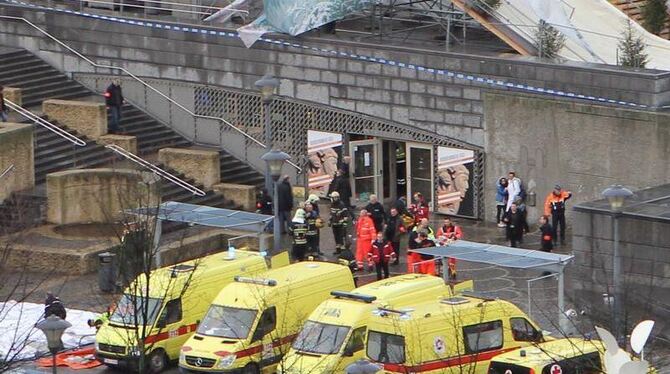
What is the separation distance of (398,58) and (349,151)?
2.67 meters

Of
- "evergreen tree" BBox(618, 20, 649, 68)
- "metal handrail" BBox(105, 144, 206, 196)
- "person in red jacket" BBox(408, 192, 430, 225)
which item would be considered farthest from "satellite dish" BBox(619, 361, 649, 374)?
"metal handrail" BBox(105, 144, 206, 196)

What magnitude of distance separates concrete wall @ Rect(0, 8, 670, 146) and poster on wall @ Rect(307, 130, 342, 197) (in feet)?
2.86

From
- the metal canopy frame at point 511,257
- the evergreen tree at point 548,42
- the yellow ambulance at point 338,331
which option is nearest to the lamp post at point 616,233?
the metal canopy frame at point 511,257

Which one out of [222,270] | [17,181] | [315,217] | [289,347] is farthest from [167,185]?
[289,347]

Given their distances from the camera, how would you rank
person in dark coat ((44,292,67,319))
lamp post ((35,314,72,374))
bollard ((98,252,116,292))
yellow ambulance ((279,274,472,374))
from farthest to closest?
bollard ((98,252,116,292)) < person in dark coat ((44,292,67,319)) < yellow ambulance ((279,274,472,374)) < lamp post ((35,314,72,374))

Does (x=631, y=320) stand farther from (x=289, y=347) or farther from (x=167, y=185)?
(x=167, y=185)

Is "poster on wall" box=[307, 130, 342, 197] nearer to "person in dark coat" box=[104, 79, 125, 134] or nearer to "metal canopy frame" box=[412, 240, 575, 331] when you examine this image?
"person in dark coat" box=[104, 79, 125, 134]

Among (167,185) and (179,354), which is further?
(167,185)

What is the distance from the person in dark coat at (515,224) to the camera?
4009 cm

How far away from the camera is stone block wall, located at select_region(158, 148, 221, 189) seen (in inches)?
1767

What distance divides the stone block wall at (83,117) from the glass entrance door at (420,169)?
7315mm

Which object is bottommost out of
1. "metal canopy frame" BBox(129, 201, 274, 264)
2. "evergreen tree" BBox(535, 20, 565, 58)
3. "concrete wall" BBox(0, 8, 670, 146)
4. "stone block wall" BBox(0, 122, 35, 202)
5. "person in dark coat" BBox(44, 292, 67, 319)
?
"person in dark coat" BBox(44, 292, 67, 319)

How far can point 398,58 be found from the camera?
43.8 m

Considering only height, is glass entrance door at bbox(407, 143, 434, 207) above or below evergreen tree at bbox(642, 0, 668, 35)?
below
